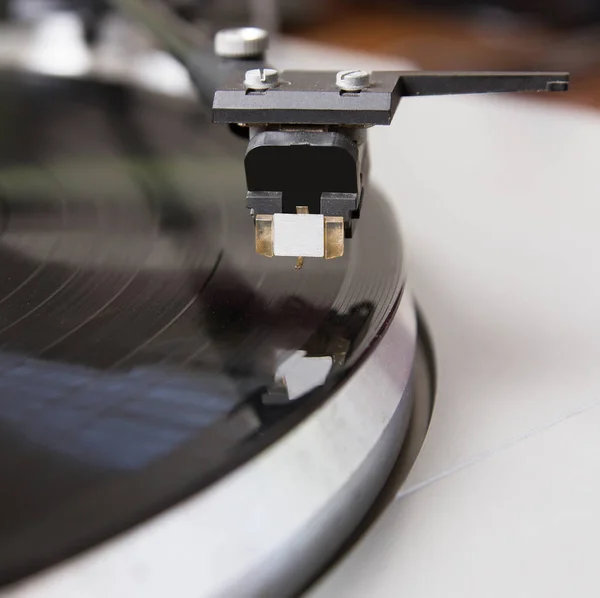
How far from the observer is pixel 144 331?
0.43 m

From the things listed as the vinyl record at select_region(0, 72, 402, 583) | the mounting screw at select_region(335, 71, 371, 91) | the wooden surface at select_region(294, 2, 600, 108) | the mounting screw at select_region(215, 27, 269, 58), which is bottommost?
the vinyl record at select_region(0, 72, 402, 583)

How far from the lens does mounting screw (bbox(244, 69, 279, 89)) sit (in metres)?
0.40

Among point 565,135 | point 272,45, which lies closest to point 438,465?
point 565,135

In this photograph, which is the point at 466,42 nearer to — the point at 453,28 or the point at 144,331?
the point at 453,28

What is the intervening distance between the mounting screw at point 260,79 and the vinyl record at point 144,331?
116 mm

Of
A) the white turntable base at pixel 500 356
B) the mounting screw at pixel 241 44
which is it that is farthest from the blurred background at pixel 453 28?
the mounting screw at pixel 241 44

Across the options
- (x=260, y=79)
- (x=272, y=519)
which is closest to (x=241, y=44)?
(x=260, y=79)

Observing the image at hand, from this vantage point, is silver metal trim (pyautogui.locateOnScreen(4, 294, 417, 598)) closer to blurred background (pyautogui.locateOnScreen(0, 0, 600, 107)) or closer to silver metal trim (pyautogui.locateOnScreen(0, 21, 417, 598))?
silver metal trim (pyautogui.locateOnScreen(0, 21, 417, 598))

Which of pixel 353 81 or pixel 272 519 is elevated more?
pixel 353 81

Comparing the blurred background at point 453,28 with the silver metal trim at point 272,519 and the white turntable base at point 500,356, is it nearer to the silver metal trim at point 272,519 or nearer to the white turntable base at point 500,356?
the white turntable base at point 500,356

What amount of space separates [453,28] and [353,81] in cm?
126

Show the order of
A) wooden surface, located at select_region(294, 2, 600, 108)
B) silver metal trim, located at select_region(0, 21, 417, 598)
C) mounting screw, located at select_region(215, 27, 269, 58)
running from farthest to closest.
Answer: wooden surface, located at select_region(294, 2, 600, 108) < mounting screw, located at select_region(215, 27, 269, 58) < silver metal trim, located at select_region(0, 21, 417, 598)

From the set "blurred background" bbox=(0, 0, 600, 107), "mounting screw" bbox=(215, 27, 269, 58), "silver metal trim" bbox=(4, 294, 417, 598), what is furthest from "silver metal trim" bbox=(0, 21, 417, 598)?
"blurred background" bbox=(0, 0, 600, 107)

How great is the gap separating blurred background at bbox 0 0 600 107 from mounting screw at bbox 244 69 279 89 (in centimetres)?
73
